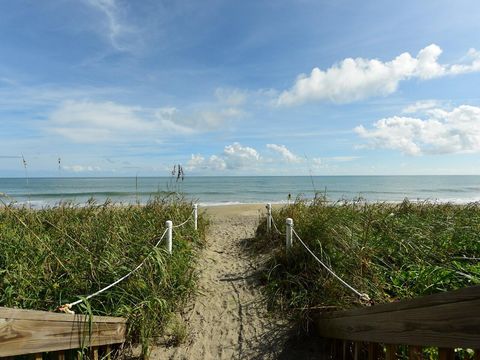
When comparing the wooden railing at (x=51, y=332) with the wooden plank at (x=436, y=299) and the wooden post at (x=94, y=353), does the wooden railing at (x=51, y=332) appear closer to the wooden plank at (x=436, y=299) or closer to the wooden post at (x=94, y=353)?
the wooden post at (x=94, y=353)

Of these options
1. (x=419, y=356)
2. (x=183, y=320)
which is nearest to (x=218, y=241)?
(x=183, y=320)

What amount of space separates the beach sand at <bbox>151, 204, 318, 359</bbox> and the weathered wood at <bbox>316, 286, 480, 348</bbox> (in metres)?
1.81

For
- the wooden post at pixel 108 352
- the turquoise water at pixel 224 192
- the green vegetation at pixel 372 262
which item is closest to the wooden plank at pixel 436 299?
the green vegetation at pixel 372 262

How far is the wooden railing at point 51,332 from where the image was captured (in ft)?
6.68

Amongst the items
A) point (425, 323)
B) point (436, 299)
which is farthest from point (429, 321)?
point (436, 299)

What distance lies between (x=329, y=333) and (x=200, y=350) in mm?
1631

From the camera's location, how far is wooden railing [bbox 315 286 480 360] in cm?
148

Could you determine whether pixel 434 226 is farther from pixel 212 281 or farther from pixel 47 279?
pixel 47 279

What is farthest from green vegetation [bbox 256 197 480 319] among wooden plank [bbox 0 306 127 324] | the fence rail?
wooden plank [bbox 0 306 127 324]

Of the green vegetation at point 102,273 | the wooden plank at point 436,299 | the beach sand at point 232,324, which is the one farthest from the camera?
the beach sand at point 232,324

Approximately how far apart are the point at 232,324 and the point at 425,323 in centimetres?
342

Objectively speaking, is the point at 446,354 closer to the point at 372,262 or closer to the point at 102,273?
the point at 372,262

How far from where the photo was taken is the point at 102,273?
4336mm

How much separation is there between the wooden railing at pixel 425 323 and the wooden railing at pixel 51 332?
7.47 ft
